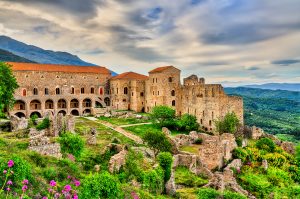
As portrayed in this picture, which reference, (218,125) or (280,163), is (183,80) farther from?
(280,163)

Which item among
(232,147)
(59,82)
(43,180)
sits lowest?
(232,147)

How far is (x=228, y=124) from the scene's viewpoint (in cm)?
4388

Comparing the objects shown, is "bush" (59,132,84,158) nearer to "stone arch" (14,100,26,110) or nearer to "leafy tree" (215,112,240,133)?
"leafy tree" (215,112,240,133)

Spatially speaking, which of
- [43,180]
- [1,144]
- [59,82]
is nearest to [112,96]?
[59,82]

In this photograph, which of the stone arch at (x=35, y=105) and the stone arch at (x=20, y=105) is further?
the stone arch at (x=35, y=105)

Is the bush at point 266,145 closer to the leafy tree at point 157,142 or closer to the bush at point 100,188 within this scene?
the leafy tree at point 157,142

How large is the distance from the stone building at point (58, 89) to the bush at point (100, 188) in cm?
5293

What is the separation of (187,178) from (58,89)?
1913 inches

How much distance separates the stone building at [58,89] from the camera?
6131 centimetres

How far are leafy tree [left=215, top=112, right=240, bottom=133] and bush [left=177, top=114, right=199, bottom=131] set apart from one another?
4.36m

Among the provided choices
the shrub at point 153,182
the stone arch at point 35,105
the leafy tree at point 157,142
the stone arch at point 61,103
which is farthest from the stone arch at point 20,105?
the shrub at point 153,182

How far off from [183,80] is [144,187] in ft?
157

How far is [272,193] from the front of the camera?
2494 cm

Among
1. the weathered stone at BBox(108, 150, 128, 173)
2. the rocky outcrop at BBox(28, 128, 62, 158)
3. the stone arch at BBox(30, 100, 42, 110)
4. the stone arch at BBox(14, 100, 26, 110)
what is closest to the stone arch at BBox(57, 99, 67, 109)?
the stone arch at BBox(30, 100, 42, 110)
